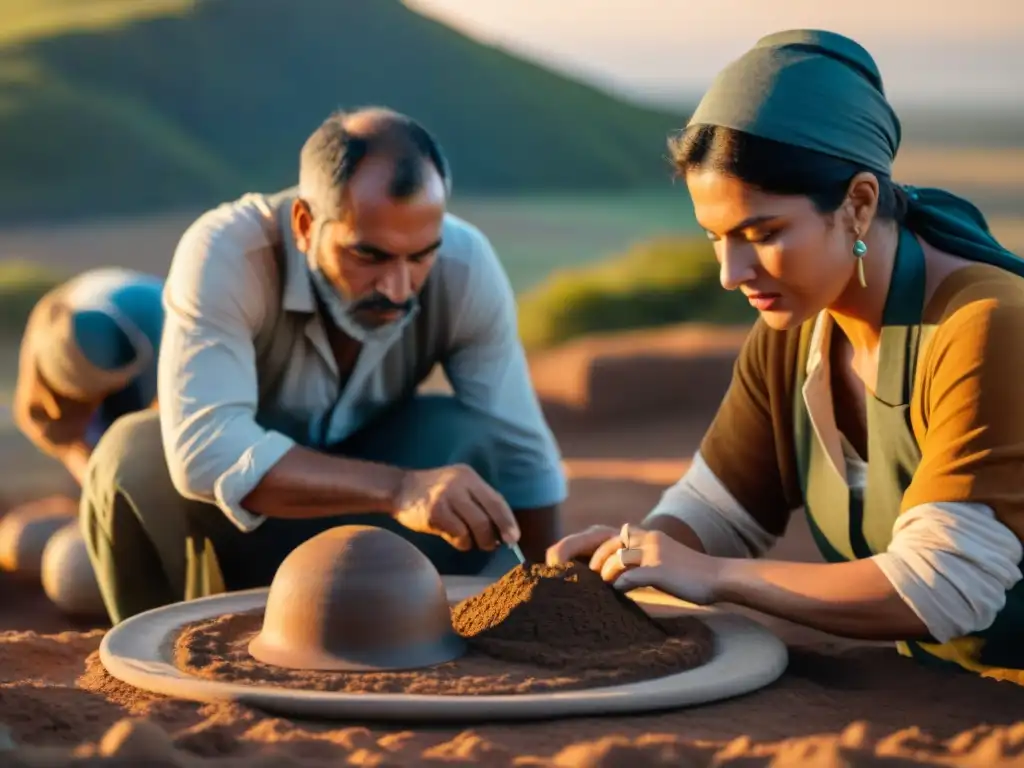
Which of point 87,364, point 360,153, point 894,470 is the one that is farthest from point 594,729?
point 87,364

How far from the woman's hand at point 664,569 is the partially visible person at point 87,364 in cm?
393

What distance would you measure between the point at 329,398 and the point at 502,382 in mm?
565

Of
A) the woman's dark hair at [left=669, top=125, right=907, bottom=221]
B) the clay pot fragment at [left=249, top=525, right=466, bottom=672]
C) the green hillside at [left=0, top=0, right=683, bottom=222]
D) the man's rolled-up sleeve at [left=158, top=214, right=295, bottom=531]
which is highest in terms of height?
the green hillside at [left=0, top=0, right=683, bottom=222]

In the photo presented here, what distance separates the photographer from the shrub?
1680 cm

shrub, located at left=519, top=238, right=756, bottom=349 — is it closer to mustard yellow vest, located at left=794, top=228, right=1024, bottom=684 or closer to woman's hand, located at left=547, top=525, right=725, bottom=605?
mustard yellow vest, located at left=794, top=228, right=1024, bottom=684

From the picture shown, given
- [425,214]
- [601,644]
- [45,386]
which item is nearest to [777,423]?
[601,644]

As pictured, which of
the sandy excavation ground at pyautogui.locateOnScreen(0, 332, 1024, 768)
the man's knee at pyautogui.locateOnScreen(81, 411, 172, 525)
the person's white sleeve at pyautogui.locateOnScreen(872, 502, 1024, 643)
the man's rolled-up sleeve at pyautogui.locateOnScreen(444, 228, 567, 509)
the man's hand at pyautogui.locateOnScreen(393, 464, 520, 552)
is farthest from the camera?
the man's rolled-up sleeve at pyautogui.locateOnScreen(444, 228, 567, 509)

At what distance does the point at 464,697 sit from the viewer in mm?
2896

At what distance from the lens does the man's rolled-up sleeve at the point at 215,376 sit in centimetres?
410

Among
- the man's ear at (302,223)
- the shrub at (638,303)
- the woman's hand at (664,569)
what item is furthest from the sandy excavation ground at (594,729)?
the shrub at (638,303)

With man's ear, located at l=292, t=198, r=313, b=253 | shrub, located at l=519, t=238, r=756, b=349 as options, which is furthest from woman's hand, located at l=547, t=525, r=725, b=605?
shrub, located at l=519, t=238, r=756, b=349

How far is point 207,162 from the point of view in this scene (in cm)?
2383

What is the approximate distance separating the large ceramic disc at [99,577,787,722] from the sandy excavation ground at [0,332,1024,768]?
28mm

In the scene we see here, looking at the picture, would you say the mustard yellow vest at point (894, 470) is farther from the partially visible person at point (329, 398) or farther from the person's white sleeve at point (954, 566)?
the partially visible person at point (329, 398)
